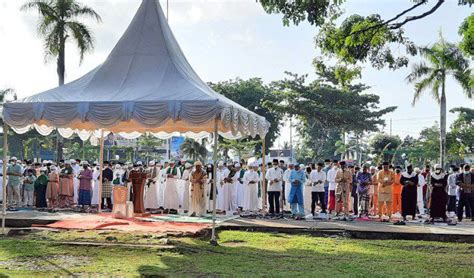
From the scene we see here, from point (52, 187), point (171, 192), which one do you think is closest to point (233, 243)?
point (171, 192)

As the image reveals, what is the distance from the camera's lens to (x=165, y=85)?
1255 cm

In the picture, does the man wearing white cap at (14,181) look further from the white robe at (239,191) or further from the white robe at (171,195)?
the white robe at (239,191)

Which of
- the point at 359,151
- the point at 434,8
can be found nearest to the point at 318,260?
the point at 434,8

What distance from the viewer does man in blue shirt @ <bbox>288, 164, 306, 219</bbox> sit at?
16656 mm

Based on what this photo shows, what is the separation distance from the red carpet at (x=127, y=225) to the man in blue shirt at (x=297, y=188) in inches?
153

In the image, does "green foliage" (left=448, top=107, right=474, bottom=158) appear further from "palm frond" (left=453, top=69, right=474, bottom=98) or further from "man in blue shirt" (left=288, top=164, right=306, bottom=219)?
"man in blue shirt" (left=288, top=164, right=306, bottom=219)

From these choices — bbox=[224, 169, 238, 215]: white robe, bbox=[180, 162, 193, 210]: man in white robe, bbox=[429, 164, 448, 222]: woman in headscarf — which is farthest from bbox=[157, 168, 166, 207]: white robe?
bbox=[429, 164, 448, 222]: woman in headscarf

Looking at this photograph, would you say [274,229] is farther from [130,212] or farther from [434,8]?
[434,8]

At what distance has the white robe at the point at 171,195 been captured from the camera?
1795cm

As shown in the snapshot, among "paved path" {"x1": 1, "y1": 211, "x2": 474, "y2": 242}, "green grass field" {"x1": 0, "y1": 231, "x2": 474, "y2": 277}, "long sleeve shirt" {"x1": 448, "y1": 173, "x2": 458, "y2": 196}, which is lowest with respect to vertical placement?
"green grass field" {"x1": 0, "y1": 231, "x2": 474, "y2": 277}

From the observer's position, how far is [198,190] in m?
16.5

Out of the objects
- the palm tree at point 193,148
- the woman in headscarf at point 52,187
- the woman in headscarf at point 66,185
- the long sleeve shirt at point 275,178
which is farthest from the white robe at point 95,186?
the palm tree at point 193,148

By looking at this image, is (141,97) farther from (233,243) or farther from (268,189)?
(268,189)

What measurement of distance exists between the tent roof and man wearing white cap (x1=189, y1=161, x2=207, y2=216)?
2.68m
